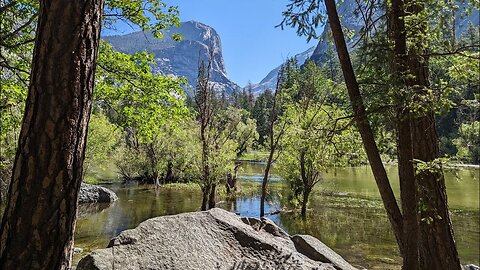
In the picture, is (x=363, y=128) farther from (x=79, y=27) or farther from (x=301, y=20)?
(x=79, y=27)

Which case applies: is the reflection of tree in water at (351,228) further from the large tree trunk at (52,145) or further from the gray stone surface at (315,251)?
the large tree trunk at (52,145)

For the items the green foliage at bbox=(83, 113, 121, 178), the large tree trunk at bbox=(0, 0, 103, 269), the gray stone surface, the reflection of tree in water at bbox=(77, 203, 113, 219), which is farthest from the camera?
the green foliage at bbox=(83, 113, 121, 178)

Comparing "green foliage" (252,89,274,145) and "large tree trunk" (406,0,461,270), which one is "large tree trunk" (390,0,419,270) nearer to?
"large tree trunk" (406,0,461,270)

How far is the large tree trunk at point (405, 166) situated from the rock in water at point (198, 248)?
155 centimetres

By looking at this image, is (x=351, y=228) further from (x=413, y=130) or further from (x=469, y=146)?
(x=469, y=146)

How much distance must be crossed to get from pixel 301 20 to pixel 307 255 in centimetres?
328

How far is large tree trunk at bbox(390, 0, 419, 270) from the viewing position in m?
3.75

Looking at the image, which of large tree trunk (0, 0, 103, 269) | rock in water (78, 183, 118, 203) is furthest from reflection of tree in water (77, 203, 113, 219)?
large tree trunk (0, 0, 103, 269)

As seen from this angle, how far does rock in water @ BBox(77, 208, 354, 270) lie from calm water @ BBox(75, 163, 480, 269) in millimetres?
6982

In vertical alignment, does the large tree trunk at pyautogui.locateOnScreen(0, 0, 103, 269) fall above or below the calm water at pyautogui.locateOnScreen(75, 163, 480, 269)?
above

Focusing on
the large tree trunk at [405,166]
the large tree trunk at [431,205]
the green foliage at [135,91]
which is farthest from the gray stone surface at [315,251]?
the green foliage at [135,91]

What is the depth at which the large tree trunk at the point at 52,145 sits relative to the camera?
2.19 meters

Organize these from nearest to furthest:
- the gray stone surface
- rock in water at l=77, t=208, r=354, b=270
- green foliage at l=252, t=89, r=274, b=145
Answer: rock in water at l=77, t=208, r=354, b=270 < the gray stone surface < green foliage at l=252, t=89, r=274, b=145

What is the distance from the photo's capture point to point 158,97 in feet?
27.0
